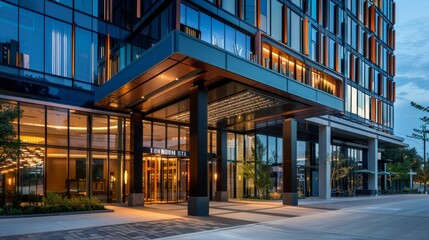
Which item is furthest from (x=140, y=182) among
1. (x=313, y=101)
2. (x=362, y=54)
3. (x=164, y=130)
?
(x=362, y=54)

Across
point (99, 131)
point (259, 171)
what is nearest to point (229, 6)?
point (99, 131)

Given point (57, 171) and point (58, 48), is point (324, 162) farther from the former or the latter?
point (58, 48)

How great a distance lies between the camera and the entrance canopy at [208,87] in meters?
16.4

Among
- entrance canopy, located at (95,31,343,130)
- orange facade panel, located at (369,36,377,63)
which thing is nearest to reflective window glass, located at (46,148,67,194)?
entrance canopy, located at (95,31,343,130)

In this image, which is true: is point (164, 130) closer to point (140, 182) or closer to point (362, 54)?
point (140, 182)

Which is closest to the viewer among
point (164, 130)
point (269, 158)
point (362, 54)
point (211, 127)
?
point (164, 130)

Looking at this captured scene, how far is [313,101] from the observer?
22.2 m

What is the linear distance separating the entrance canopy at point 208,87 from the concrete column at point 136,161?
839mm

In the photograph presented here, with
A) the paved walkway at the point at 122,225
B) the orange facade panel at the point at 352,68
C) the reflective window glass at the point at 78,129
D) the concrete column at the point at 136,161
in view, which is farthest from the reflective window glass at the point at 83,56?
the orange facade panel at the point at 352,68

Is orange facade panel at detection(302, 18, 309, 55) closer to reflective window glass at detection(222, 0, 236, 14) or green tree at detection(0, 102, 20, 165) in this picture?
reflective window glass at detection(222, 0, 236, 14)

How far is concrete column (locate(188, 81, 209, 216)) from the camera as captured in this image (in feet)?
61.7

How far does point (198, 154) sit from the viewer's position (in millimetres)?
19000

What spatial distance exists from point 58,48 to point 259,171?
1778cm

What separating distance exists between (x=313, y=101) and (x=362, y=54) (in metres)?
30.0
